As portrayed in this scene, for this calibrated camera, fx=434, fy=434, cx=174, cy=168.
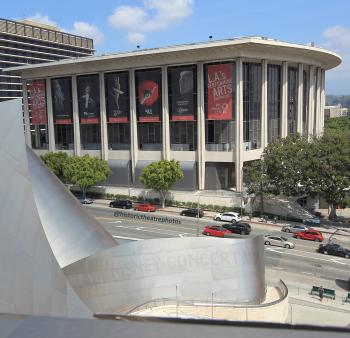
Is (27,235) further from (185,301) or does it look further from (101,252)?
(185,301)

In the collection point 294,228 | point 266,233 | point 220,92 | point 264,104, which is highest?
point 220,92

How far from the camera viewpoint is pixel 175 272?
79.9 feet

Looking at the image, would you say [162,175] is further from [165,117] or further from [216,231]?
[216,231]

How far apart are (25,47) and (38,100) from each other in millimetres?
60476

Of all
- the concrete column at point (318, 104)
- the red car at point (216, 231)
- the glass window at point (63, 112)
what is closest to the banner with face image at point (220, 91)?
the red car at point (216, 231)

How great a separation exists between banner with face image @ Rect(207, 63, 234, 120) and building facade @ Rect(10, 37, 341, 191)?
0.44 ft

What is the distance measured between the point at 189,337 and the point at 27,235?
10.2 meters

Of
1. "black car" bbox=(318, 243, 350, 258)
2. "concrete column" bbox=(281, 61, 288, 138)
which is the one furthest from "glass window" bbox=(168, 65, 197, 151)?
"black car" bbox=(318, 243, 350, 258)

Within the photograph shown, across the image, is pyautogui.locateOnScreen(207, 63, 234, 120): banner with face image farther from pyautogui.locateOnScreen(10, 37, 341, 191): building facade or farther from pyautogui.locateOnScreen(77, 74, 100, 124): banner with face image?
pyautogui.locateOnScreen(77, 74, 100, 124): banner with face image

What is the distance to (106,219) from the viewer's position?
5291 cm

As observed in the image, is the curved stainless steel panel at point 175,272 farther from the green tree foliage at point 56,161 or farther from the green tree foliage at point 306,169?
the green tree foliage at point 56,161

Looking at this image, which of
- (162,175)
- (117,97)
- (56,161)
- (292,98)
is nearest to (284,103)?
(292,98)

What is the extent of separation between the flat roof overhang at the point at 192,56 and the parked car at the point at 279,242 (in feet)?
87.1

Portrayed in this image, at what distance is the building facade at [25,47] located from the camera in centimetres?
12244
